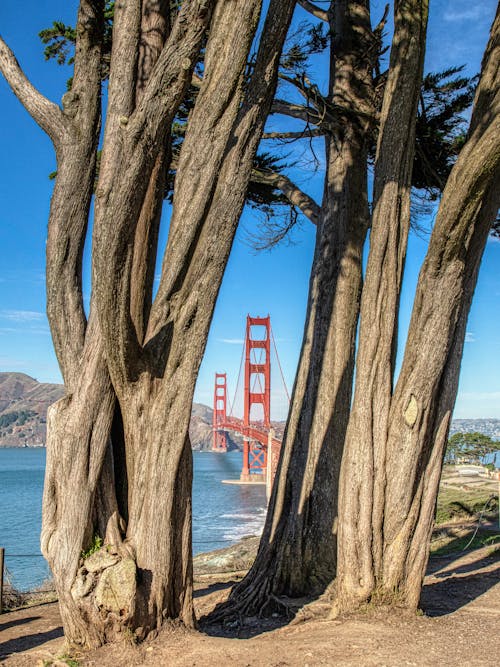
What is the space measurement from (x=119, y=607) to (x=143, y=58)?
246 centimetres

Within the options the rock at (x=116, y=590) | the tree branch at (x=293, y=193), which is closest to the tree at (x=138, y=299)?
the rock at (x=116, y=590)

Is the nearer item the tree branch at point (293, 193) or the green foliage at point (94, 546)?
the green foliage at point (94, 546)

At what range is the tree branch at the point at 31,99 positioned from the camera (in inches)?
128

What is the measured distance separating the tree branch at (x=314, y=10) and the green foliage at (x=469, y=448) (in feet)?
67.1

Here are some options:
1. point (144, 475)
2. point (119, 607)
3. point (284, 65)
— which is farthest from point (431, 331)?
point (284, 65)

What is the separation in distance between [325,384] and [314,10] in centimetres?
311

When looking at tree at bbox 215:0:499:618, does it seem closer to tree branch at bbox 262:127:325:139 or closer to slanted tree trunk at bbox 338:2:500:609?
slanted tree trunk at bbox 338:2:500:609

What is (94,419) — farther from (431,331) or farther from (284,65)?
(284,65)

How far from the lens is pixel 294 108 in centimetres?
457

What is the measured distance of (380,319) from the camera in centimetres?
354

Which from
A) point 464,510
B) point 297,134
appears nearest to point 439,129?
point 297,134

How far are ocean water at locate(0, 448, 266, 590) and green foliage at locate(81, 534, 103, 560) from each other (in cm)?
317

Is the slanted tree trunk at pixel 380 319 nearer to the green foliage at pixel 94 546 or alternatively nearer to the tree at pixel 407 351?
the tree at pixel 407 351

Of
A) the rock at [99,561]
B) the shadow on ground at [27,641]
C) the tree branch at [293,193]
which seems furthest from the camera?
the tree branch at [293,193]
